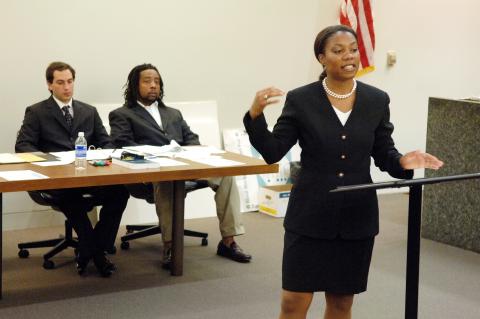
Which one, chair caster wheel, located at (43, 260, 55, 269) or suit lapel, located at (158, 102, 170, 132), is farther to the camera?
suit lapel, located at (158, 102, 170, 132)

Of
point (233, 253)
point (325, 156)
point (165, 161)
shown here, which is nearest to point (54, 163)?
point (165, 161)

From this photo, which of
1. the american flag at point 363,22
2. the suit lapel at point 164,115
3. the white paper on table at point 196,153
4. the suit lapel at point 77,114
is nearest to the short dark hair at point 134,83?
the suit lapel at point 164,115

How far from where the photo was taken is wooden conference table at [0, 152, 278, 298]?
3.74 metres

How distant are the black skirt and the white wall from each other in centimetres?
353

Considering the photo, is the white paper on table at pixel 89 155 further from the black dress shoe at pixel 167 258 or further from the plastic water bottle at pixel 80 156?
the black dress shoe at pixel 167 258

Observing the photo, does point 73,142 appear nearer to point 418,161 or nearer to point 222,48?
point 222,48

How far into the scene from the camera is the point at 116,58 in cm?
589

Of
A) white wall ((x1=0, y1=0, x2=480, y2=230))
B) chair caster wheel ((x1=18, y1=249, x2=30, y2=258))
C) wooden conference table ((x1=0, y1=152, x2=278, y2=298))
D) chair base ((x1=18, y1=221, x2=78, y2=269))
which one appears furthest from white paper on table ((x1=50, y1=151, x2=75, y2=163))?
white wall ((x1=0, y1=0, x2=480, y2=230))

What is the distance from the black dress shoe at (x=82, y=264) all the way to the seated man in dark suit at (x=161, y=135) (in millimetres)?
483

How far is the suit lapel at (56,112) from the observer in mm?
4938

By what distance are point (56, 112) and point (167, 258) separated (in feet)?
3.91

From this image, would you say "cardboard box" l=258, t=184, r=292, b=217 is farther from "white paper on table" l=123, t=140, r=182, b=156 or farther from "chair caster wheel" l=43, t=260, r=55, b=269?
"chair caster wheel" l=43, t=260, r=55, b=269

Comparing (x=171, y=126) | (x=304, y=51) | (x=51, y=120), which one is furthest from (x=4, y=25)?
(x=304, y=51)

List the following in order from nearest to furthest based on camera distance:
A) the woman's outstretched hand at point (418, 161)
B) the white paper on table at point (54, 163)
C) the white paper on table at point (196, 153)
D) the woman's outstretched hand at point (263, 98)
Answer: the woman's outstretched hand at point (263, 98) → the woman's outstretched hand at point (418, 161) → the white paper on table at point (54, 163) → the white paper on table at point (196, 153)
